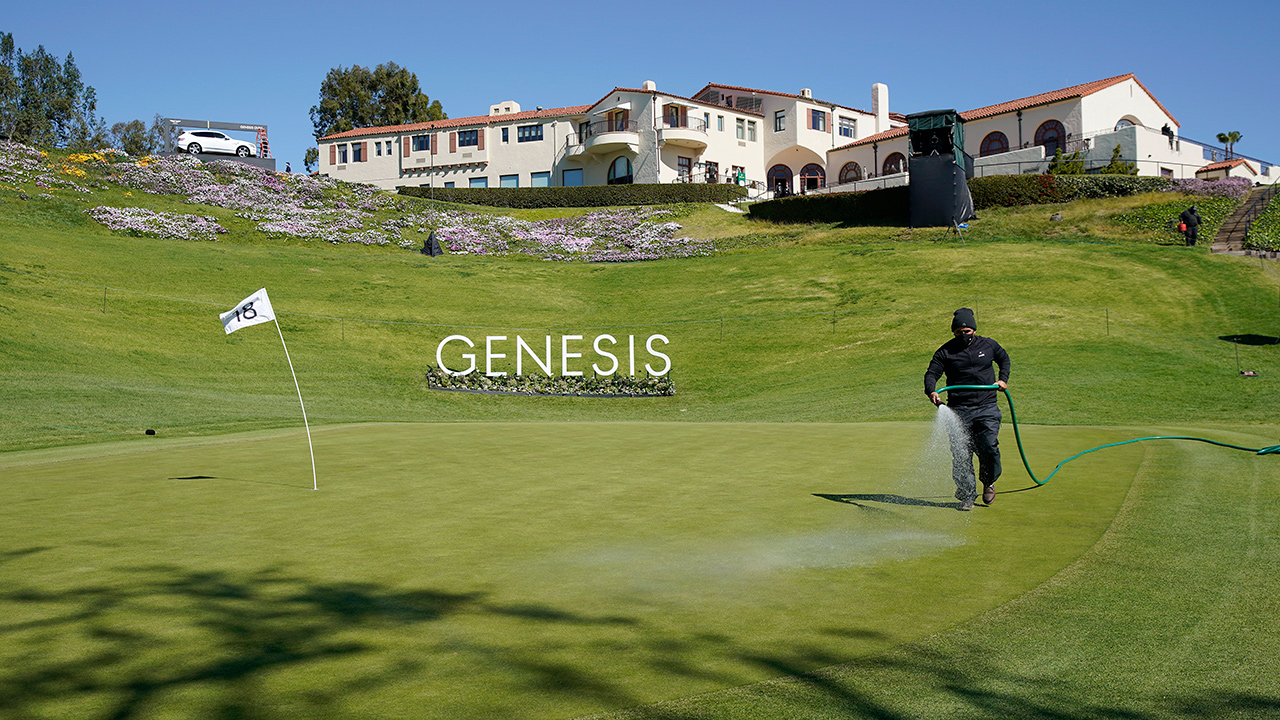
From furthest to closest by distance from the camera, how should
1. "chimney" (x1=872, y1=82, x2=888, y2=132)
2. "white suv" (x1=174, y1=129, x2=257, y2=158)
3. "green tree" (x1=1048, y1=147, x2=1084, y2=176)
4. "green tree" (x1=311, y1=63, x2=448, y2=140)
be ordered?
"green tree" (x1=311, y1=63, x2=448, y2=140), "chimney" (x1=872, y1=82, x2=888, y2=132), "white suv" (x1=174, y1=129, x2=257, y2=158), "green tree" (x1=1048, y1=147, x2=1084, y2=176)

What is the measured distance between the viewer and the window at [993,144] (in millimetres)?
68562

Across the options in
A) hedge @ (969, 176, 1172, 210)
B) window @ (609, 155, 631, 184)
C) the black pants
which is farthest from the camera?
window @ (609, 155, 631, 184)

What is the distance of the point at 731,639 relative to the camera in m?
5.59

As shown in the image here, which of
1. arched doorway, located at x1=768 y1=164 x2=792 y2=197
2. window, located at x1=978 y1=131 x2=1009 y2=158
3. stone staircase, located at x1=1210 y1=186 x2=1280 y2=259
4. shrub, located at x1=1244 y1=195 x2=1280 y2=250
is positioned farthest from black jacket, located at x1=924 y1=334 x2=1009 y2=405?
arched doorway, located at x1=768 y1=164 x2=792 y2=197

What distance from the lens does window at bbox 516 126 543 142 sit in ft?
277

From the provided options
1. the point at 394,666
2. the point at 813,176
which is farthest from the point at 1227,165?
the point at 394,666

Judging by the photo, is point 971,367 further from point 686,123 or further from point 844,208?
point 686,123

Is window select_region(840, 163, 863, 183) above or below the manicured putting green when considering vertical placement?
above

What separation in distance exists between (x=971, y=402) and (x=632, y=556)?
4941 millimetres

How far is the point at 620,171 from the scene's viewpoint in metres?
81.1

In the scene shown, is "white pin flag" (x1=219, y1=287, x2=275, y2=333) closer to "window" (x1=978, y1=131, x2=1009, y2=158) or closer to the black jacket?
the black jacket

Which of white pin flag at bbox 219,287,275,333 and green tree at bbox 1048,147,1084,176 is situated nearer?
white pin flag at bbox 219,287,275,333

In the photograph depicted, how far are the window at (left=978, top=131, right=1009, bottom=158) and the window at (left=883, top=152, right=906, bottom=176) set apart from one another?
635cm

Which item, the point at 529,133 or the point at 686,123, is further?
the point at 529,133
